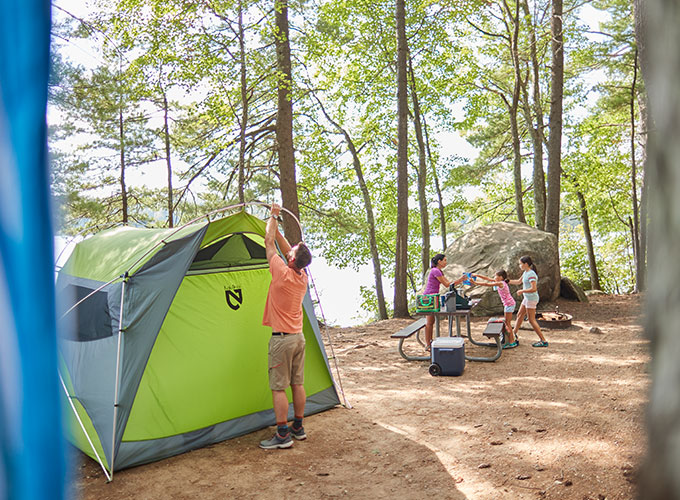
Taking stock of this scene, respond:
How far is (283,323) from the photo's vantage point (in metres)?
5.00

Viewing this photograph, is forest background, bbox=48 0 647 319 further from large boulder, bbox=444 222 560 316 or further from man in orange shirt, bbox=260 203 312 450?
man in orange shirt, bbox=260 203 312 450

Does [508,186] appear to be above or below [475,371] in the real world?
above

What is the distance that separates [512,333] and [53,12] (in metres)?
8.35

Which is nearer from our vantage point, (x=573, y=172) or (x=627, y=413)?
(x=627, y=413)

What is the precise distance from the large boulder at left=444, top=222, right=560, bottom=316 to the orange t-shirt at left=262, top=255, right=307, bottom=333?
680 cm

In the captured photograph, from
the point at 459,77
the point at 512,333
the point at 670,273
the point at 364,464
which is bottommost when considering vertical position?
the point at 364,464

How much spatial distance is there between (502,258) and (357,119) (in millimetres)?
10476

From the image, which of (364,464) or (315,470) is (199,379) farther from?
(364,464)

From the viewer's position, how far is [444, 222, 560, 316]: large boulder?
1117cm

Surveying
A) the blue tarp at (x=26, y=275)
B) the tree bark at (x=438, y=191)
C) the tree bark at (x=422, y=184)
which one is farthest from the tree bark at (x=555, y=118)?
the blue tarp at (x=26, y=275)

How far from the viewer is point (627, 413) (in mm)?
5008

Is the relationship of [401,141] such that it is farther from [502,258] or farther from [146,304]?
[146,304]

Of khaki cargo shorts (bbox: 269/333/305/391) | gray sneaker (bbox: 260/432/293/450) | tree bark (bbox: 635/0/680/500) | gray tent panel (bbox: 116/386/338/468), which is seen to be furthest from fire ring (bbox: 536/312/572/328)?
tree bark (bbox: 635/0/680/500)

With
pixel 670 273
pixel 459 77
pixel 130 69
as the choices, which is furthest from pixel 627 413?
pixel 459 77
